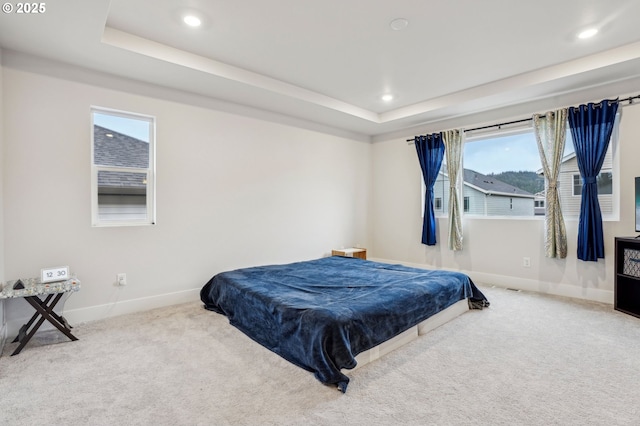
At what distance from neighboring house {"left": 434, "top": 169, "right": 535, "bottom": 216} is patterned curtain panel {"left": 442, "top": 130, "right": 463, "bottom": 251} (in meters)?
0.17

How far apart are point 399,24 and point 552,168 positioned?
2.68 m

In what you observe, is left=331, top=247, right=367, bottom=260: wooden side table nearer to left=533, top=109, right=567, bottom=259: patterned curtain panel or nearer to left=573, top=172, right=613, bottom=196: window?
left=533, top=109, right=567, bottom=259: patterned curtain panel

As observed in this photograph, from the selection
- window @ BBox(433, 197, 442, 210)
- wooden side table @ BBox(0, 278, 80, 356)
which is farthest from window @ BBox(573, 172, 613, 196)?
wooden side table @ BBox(0, 278, 80, 356)

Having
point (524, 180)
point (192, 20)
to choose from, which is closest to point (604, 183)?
point (524, 180)

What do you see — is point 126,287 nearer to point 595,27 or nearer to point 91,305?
point 91,305

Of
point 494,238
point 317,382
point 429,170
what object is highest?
point 429,170

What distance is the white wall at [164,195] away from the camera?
2797 millimetres

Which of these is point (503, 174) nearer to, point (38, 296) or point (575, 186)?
point (575, 186)

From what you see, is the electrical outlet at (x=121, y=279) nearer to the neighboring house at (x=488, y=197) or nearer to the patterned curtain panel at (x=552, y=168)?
the neighboring house at (x=488, y=197)

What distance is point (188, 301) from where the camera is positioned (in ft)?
12.0

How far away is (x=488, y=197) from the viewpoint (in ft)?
15.1

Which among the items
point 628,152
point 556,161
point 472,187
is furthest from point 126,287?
point 628,152

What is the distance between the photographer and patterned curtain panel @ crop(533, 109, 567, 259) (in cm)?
377

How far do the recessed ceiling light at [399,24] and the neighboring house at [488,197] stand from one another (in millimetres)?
2786
